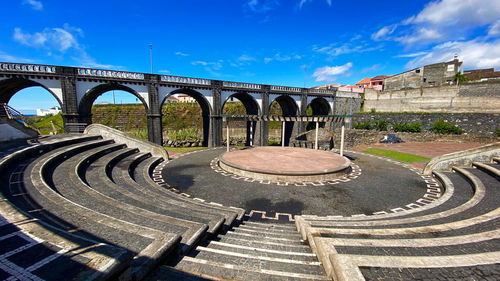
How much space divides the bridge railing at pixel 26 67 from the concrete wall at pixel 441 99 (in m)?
42.6

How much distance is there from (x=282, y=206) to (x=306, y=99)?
24.5 meters

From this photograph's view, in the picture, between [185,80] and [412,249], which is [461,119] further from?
[185,80]

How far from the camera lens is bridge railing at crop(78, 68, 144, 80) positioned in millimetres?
16984

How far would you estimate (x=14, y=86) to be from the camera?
16.4 metres

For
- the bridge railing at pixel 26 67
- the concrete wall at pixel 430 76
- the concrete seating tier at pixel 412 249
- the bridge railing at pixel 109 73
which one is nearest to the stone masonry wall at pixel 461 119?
the concrete wall at pixel 430 76

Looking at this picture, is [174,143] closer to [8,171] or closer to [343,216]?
[8,171]

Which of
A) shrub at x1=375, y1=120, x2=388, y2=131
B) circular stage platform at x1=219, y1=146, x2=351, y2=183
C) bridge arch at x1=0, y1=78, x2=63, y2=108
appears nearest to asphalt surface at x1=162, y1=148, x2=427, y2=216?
circular stage platform at x1=219, y1=146, x2=351, y2=183

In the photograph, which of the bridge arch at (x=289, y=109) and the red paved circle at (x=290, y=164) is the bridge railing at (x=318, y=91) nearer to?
the bridge arch at (x=289, y=109)

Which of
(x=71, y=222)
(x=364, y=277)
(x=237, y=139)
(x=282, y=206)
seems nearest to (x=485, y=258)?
(x=364, y=277)

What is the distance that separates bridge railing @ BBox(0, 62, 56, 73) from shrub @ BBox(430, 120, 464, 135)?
4122 centimetres

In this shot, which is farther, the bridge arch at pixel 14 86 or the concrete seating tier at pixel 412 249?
the bridge arch at pixel 14 86

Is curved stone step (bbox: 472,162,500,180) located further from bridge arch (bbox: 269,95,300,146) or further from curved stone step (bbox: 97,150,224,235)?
bridge arch (bbox: 269,95,300,146)

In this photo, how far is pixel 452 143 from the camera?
24188 mm

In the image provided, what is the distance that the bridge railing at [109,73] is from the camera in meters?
17.0
